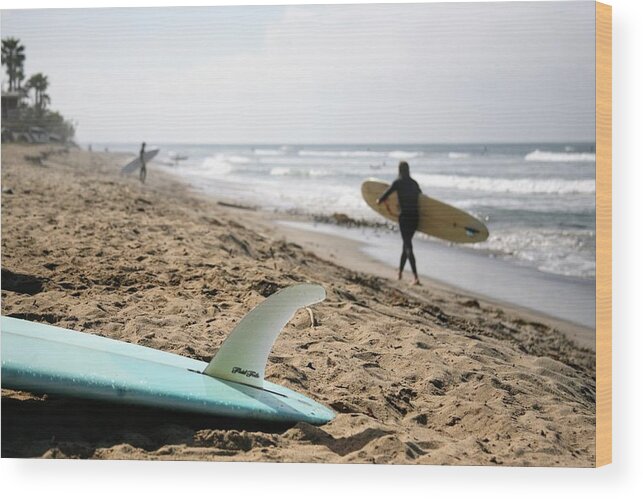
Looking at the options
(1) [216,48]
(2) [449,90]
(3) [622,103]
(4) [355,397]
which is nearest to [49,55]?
(1) [216,48]

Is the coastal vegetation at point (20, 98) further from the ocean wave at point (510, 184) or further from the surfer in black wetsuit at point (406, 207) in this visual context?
the ocean wave at point (510, 184)

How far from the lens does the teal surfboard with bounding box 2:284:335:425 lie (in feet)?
10.5

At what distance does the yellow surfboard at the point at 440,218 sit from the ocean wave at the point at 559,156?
37 cm

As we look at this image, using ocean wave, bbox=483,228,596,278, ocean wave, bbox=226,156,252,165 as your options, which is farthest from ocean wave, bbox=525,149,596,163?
ocean wave, bbox=226,156,252,165

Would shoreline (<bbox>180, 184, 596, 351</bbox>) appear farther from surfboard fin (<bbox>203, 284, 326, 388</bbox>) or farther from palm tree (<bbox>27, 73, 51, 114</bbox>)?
surfboard fin (<bbox>203, 284, 326, 388</bbox>)

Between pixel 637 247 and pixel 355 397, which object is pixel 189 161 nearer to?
pixel 355 397

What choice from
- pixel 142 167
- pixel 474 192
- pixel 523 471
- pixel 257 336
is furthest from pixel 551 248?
pixel 142 167

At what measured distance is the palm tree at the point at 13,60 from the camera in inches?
151

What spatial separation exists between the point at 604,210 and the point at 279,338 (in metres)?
1.40

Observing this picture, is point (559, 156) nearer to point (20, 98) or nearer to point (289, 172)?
point (289, 172)

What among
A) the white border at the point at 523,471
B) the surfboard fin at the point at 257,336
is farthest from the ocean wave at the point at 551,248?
the surfboard fin at the point at 257,336

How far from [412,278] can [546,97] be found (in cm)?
96

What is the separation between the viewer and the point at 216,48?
375cm

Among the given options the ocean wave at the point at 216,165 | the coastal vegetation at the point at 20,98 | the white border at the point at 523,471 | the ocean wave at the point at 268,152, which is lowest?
the white border at the point at 523,471
